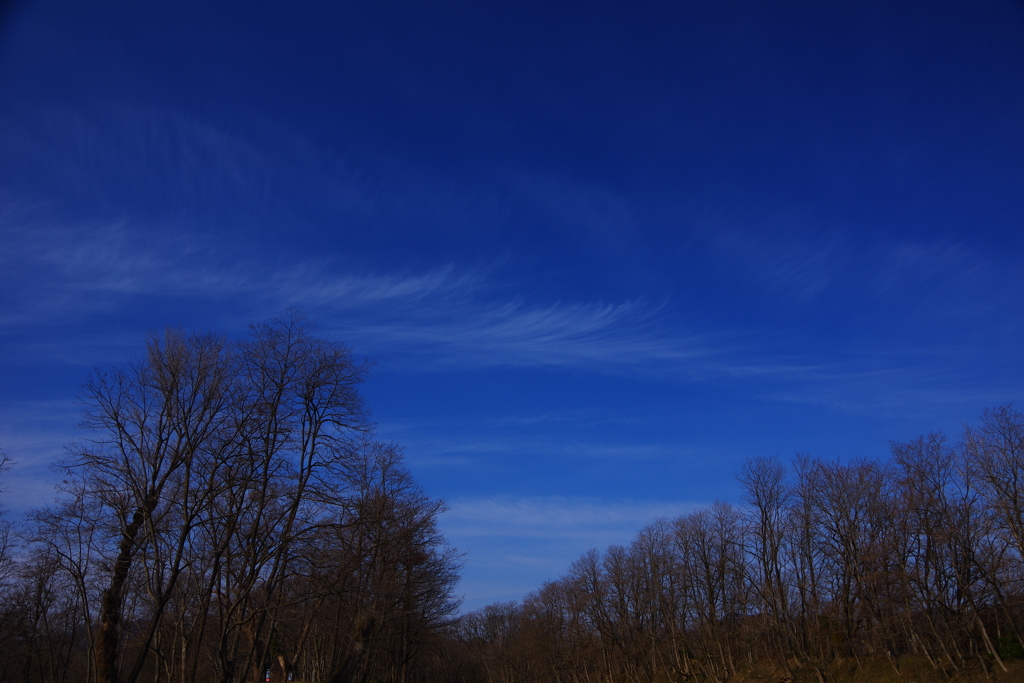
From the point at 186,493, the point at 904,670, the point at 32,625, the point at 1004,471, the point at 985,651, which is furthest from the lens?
the point at 32,625

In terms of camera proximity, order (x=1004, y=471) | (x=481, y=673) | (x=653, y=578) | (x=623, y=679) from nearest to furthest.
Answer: (x=1004, y=471), (x=653, y=578), (x=623, y=679), (x=481, y=673)

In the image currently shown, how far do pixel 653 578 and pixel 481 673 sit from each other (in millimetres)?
67768

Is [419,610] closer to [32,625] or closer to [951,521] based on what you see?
[32,625]

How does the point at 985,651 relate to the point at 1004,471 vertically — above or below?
below

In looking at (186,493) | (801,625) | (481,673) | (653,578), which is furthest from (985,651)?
(481,673)

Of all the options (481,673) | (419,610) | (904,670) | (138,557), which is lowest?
(481,673)

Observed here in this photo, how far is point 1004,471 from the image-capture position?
105ft

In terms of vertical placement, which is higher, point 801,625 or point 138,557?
point 138,557

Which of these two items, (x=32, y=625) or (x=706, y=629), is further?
(x=706, y=629)

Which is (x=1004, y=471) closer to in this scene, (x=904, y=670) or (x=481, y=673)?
(x=904, y=670)

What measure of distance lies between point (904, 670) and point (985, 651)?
488 cm

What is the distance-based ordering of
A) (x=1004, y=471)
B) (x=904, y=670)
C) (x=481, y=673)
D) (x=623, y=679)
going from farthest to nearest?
(x=481, y=673) → (x=623, y=679) → (x=904, y=670) → (x=1004, y=471)

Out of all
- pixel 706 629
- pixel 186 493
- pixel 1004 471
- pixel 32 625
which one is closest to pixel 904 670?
pixel 1004 471

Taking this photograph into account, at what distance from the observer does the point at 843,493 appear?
44438 millimetres
